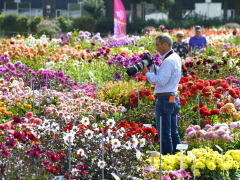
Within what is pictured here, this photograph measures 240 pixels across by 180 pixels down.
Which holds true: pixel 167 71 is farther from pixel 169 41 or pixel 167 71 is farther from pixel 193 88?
pixel 193 88

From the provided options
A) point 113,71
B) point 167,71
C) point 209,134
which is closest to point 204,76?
point 113,71

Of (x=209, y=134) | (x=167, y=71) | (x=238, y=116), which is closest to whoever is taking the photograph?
(x=167, y=71)

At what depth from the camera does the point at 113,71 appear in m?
7.90

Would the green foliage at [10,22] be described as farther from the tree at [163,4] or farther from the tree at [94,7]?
the tree at [163,4]

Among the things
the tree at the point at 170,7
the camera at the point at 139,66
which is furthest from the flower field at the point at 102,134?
the tree at the point at 170,7

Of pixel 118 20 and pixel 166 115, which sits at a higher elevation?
pixel 118 20

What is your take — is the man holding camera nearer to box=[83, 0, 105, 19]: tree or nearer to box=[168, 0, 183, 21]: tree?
box=[83, 0, 105, 19]: tree

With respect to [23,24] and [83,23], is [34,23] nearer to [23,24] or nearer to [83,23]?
[23,24]

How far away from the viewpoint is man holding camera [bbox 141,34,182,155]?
12.6 ft

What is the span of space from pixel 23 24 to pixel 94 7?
616 centimetres

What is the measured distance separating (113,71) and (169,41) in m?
4.08

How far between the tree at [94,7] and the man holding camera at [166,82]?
85.8 feet

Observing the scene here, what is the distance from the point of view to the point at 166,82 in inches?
152

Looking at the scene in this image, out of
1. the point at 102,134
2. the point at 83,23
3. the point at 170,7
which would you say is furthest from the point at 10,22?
the point at 102,134
